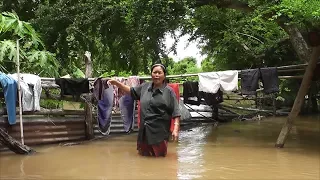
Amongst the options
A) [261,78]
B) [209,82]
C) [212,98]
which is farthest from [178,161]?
[212,98]

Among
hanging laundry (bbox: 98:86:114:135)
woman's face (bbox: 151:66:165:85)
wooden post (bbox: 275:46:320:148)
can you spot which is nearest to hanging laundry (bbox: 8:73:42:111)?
hanging laundry (bbox: 98:86:114:135)

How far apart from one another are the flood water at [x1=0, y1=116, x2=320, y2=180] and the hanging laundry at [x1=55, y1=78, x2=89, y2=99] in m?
1.25

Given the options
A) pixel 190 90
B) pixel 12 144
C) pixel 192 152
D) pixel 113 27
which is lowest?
pixel 192 152

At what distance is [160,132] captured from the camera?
5762 mm

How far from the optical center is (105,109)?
28.1ft

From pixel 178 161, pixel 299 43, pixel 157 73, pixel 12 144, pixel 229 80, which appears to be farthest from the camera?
pixel 299 43

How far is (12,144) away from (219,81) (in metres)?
4.63

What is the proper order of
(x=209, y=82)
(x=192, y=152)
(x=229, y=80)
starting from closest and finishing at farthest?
(x=192, y=152) → (x=229, y=80) → (x=209, y=82)

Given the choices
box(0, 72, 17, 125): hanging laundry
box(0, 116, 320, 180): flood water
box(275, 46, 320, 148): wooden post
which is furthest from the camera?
box(275, 46, 320, 148): wooden post

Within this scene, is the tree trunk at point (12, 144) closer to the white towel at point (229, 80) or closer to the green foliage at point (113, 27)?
the green foliage at point (113, 27)

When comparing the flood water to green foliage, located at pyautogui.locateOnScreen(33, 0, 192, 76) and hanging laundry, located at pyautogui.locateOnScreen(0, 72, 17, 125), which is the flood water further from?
green foliage, located at pyautogui.locateOnScreen(33, 0, 192, 76)

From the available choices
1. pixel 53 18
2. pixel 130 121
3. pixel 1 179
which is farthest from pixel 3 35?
pixel 1 179

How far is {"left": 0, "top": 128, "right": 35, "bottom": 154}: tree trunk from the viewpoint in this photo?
253 inches

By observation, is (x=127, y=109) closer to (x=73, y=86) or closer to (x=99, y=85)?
(x=99, y=85)
